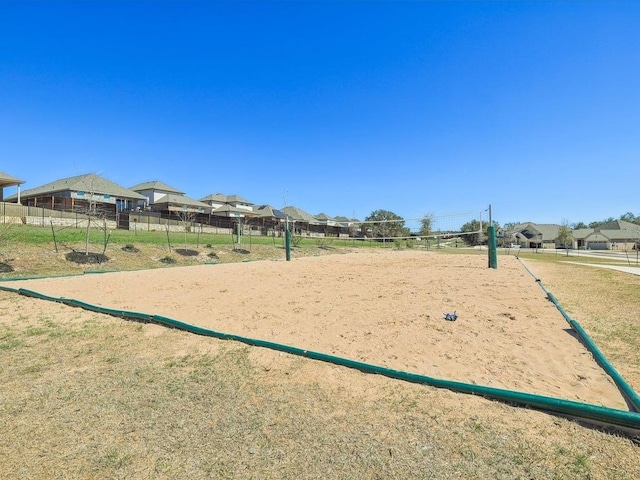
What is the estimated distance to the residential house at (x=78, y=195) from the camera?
35369mm

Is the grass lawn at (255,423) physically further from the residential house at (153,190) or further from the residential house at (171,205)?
the residential house at (153,190)

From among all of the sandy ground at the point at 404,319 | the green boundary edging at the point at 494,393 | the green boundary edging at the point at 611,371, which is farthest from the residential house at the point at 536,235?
the green boundary edging at the point at 494,393

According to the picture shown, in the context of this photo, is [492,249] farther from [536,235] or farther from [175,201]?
[536,235]

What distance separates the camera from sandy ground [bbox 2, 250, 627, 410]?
124 inches

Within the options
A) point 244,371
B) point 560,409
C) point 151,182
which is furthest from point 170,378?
point 151,182

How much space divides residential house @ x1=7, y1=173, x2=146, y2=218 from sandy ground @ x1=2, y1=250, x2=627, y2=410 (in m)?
31.8

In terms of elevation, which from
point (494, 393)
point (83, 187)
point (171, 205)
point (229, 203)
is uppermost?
point (229, 203)

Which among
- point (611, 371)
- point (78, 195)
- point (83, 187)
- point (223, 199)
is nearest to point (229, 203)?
point (223, 199)

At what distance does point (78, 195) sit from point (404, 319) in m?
41.6

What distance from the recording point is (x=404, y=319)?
15.9ft

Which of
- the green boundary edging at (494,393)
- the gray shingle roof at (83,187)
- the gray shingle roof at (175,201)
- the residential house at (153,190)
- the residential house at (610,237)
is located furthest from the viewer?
the residential house at (610,237)

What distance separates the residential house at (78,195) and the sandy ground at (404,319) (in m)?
31.8

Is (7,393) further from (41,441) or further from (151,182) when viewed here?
(151,182)

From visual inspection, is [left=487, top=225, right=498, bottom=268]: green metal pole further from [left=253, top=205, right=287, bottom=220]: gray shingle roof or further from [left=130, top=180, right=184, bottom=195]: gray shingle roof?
[left=130, top=180, right=184, bottom=195]: gray shingle roof
